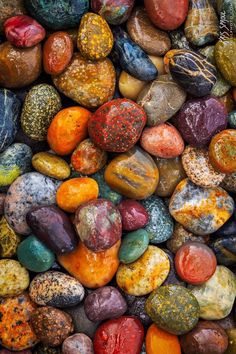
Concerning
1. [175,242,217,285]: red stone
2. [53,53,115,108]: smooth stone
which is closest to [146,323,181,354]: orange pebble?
[175,242,217,285]: red stone

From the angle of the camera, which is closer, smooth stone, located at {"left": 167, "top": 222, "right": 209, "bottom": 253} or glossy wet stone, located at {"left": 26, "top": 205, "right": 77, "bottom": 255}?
glossy wet stone, located at {"left": 26, "top": 205, "right": 77, "bottom": 255}

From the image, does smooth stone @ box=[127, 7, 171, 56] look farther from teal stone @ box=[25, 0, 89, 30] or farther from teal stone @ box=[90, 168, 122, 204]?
teal stone @ box=[90, 168, 122, 204]

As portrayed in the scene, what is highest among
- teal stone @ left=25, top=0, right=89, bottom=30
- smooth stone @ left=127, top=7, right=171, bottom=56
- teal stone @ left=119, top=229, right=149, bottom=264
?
teal stone @ left=25, top=0, right=89, bottom=30

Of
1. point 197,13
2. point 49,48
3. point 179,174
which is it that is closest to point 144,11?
point 197,13

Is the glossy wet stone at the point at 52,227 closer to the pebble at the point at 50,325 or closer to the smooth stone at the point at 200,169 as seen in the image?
the pebble at the point at 50,325

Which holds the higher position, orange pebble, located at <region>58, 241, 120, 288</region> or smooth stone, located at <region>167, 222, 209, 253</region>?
smooth stone, located at <region>167, 222, 209, 253</region>

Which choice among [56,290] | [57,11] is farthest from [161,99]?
[56,290]
